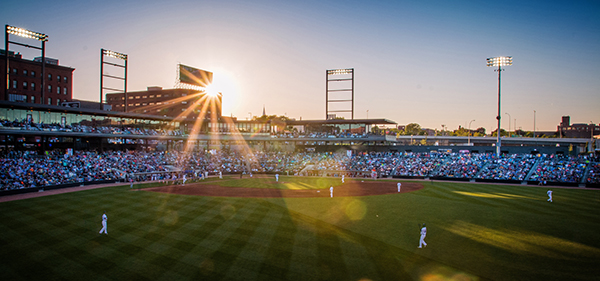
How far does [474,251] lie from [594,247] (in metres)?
6.25

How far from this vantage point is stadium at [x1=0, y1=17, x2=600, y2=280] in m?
12.6

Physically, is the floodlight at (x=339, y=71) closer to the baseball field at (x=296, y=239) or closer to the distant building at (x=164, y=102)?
the baseball field at (x=296, y=239)

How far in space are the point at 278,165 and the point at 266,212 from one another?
35590 millimetres

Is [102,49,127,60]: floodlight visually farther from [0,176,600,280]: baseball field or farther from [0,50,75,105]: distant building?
[0,176,600,280]: baseball field

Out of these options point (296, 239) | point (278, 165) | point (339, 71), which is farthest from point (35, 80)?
point (296, 239)

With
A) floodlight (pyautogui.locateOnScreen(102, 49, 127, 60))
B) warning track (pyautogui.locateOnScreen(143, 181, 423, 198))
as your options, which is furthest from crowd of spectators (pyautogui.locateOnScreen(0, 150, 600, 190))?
floodlight (pyautogui.locateOnScreen(102, 49, 127, 60))

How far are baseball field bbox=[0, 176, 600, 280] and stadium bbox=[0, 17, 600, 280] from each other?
0.09m

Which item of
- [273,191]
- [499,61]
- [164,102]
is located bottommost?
[273,191]

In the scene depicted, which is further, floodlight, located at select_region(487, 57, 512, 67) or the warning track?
floodlight, located at select_region(487, 57, 512, 67)

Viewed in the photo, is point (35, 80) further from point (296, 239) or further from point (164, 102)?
point (296, 239)

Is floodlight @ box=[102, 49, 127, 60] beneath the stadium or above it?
above

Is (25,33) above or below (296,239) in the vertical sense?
above

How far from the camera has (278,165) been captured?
5712 centimetres

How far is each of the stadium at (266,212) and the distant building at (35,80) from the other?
0.44 meters
